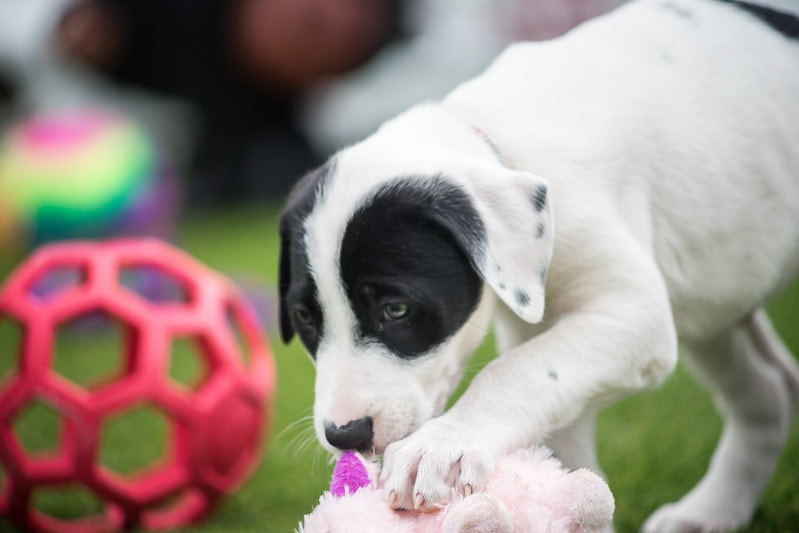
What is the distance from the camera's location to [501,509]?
1.65 metres

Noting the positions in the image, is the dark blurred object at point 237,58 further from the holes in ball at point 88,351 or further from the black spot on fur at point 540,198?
the black spot on fur at point 540,198

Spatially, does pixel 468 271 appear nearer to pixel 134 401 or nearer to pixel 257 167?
pixel 134 401

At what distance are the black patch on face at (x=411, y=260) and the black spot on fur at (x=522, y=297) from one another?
119mm

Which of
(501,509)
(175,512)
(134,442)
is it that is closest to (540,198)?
(501,509)

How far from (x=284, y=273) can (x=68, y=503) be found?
1.45 meters

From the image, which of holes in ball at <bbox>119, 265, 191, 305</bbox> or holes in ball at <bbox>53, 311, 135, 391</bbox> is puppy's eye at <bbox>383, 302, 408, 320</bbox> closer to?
holes in ball at <bbox>53, 311, 135, 391</bbox>

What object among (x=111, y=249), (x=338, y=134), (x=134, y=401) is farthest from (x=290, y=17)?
(x=134, y=401)

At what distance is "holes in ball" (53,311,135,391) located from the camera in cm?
488

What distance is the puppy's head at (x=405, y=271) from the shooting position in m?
2.02

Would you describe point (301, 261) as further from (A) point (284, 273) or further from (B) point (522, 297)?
(B) point (522, 297)

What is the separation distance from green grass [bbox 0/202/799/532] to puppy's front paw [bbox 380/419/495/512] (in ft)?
1.49

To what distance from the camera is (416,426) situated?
204cm

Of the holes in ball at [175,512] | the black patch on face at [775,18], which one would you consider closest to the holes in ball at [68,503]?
the holes in ball at [175,512]

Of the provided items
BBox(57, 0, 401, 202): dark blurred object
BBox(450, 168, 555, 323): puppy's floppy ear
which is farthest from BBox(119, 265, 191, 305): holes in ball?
BBox(57, 0, 401, 202): dark blurred object
